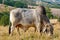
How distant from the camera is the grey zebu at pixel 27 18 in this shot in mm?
11806

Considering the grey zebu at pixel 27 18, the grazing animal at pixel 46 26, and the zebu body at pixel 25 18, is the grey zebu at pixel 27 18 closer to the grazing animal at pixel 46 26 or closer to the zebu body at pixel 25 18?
the zebu body at pixel 25 18

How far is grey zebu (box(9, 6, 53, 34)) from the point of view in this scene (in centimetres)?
1181

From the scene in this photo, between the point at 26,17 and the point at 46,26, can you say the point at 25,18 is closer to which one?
the point at 26,17

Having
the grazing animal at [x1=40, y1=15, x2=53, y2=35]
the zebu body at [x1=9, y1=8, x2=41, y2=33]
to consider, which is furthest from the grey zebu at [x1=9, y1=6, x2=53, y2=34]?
the grazing animal at [x1=40, y1=15, x2=53, y2=35]

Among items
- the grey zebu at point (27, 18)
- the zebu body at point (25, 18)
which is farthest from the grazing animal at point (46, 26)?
the zebu body at point (25, 18)

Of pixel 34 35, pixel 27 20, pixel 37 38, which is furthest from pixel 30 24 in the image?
Answer: pixel 37 38

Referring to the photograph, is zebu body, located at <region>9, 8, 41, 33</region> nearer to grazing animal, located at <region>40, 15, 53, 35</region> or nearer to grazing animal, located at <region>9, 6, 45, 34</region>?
grazing animal, located at <region>9, 6, 45, 34</region>

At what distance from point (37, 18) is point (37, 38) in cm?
186

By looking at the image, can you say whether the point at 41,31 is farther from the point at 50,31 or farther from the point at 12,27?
the point at 12,27

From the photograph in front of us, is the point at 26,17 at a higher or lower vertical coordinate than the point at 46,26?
higher

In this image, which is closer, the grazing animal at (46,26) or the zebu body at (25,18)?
the grazing animal at (46,26)

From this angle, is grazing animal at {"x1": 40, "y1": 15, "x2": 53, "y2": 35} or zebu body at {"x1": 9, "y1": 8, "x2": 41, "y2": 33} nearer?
grazing animal at {"x1": 40, "y1": 15, "x2": 53, "y2": 35}

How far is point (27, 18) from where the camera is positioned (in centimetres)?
1207

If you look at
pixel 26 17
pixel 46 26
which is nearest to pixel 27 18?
pixel 26 17
